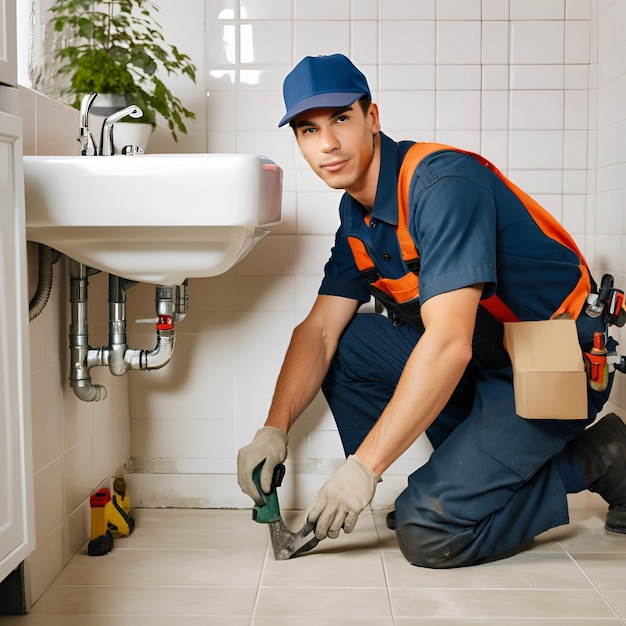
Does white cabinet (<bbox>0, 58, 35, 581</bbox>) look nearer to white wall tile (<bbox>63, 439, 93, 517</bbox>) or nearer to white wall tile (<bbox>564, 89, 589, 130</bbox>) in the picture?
white wall tile (<bbox>63, 439, 93, 517</bbox>)

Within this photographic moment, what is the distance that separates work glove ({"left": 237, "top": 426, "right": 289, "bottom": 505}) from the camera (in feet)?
6.53

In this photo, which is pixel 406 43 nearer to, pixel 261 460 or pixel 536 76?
pixel 536 76

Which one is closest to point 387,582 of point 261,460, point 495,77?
point 261,460

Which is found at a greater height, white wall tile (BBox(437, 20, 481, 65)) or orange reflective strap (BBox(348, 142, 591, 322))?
white wall tile (BBox(437, 20, 481, 65))

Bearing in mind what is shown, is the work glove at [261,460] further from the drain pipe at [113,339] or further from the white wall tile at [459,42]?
the white wall tile at [459,42]

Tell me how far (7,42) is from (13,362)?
48cm

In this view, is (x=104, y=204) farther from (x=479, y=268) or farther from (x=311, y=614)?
(x=311, y=614)

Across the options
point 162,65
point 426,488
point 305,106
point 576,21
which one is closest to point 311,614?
point 426,488

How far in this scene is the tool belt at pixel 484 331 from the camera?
1.94 m

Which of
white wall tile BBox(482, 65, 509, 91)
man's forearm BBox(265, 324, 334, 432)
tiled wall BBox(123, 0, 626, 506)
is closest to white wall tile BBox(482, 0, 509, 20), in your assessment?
tiled wall BBox(123, 0, 626, 506)

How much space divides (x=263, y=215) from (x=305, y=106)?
264 mm

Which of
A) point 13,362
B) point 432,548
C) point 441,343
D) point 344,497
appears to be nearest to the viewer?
point 13,362

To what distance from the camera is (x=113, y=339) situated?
203 centimetres

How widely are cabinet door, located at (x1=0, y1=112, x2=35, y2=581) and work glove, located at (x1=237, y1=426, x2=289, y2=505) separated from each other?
723mm
